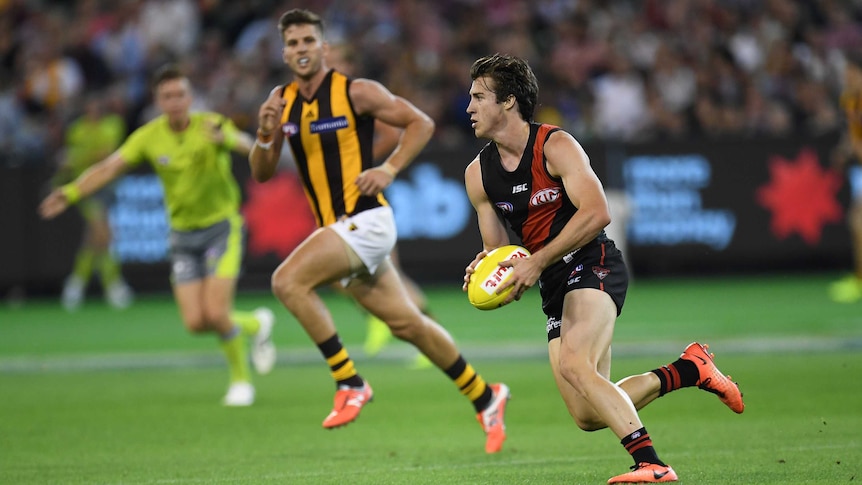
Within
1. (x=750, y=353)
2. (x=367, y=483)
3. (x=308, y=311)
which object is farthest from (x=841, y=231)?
(x=367, y=483)

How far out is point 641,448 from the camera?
247 inches

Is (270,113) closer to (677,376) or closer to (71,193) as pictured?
(71,193)

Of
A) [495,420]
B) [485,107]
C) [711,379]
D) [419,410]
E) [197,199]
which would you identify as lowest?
[419,410]

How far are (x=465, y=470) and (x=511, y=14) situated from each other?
16.1 meters

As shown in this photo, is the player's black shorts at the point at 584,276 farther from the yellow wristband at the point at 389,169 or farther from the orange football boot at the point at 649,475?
the yellow wristband at the point at 389,169

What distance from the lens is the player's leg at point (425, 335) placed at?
28.1ft

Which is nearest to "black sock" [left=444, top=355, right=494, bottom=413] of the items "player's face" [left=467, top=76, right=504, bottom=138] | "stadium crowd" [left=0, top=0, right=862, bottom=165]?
"player's face" [left=467, top=76, right=504, bottom=138]

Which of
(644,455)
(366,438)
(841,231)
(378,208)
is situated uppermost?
(378,208)

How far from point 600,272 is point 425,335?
214 centimetres

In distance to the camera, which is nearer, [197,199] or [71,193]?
[71,193]

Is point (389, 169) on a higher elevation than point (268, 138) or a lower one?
lower

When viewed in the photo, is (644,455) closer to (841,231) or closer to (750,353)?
(750,353)

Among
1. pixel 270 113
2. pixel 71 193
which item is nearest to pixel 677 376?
pixel 270 113

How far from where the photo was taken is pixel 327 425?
825cm
